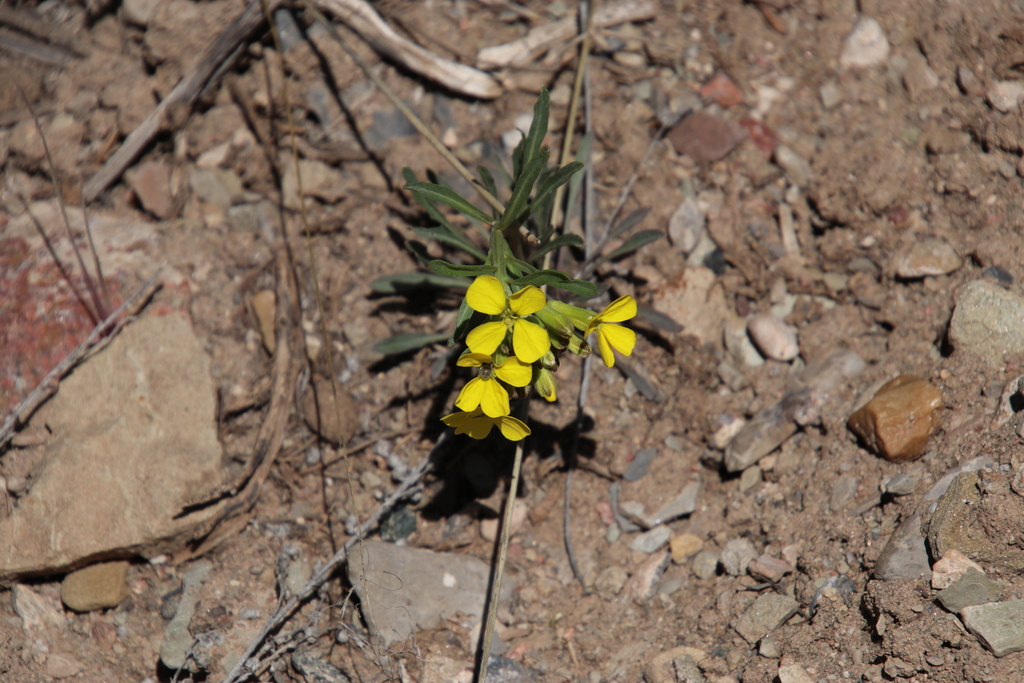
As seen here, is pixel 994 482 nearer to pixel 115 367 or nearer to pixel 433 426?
pixel 433 426

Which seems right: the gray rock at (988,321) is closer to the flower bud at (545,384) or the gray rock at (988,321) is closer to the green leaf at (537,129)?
the flower bud at (545,384)

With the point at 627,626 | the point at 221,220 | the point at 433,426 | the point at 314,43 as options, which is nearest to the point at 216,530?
the point at 433,426

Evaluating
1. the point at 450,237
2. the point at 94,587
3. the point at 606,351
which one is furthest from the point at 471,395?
the point at 94,587

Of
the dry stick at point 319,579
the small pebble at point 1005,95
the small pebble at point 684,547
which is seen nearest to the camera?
the dry stick at point 319,579

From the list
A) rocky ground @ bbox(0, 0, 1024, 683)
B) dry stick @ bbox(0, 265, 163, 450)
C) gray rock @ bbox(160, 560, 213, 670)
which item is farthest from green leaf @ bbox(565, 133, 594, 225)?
gray rock @ bbox(160, 560, 213, 670)

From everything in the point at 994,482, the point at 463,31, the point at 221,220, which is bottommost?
the point at 994,482

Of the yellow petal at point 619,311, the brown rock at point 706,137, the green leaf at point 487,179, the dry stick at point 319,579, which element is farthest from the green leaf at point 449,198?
the brown rock at point 706,137

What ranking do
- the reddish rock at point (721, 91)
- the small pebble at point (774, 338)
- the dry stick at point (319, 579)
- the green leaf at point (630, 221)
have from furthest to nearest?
the reddish rock at point (721, 91) < the green leaf at point (630, 221) < the small pebble at point (774, 338) < the dry stick at point (319, 579)

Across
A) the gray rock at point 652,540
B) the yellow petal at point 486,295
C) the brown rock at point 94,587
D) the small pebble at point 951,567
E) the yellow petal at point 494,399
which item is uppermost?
the yellow petal at point 486,295
